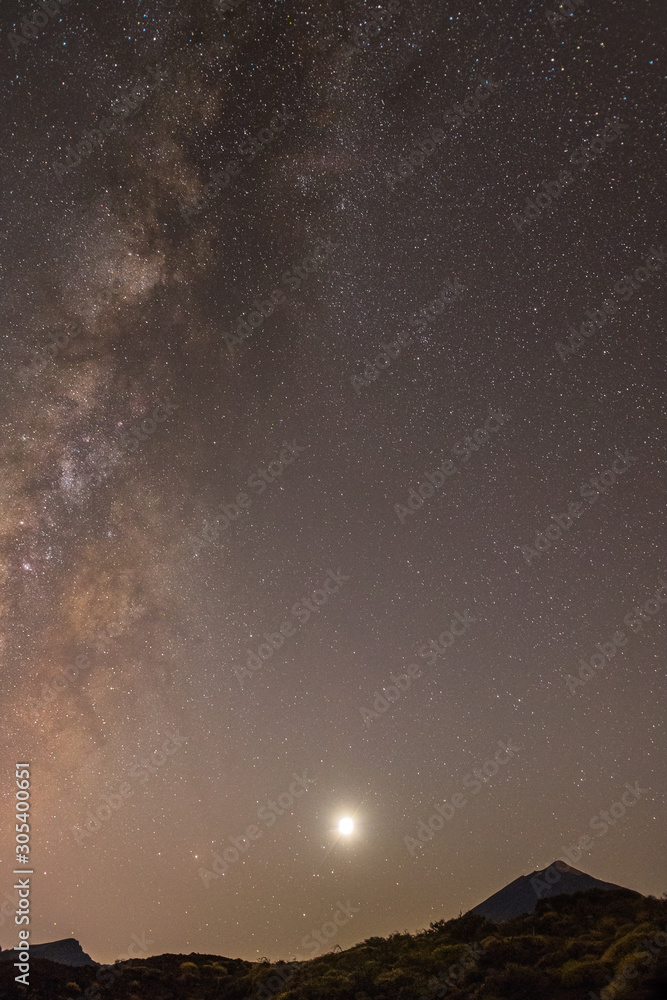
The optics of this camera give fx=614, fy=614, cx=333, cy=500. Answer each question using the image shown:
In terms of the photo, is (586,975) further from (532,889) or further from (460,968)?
(532,889)

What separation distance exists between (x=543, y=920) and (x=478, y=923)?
1.63 metres

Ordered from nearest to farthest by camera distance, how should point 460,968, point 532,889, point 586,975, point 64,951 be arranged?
point 586,975
point 460,968
point 64,951
point 532,889

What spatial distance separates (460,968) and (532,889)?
23879 mm

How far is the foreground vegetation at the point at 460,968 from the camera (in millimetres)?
9734

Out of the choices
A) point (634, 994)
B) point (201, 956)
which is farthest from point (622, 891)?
point (201, 956)

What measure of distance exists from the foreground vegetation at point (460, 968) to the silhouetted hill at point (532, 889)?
58.6 feet

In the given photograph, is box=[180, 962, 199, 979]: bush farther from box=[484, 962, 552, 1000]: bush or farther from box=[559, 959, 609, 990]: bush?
box=[559, 959, 609, 990]: bush

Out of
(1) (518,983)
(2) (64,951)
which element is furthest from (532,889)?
(1) (518,983)

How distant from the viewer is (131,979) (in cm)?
1327

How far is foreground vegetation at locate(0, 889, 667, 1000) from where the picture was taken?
9734mm

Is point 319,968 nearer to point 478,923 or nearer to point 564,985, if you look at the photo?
point 478,923

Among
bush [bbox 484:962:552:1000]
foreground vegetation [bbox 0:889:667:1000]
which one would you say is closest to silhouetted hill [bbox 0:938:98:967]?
foreground vegetation [bbox 0:889:667:1000]

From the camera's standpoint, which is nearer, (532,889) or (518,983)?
(518,983)

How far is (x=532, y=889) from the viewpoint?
3109 centimetres
